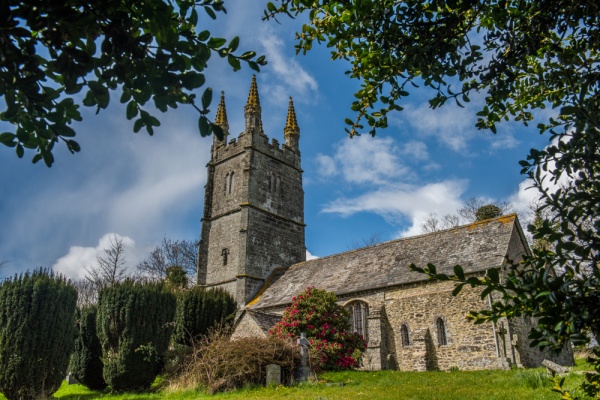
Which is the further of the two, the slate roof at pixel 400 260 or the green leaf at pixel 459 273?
the slate roof at pixel 400 260

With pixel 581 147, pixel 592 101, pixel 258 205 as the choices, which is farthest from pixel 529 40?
pixel 258 205

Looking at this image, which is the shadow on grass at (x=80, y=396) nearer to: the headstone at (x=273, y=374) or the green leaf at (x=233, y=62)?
the headstone at (x=273, y=374)

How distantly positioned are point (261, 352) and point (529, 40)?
1139 centimetres

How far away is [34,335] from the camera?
13875 millimetres

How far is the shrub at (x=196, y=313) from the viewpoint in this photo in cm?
2089

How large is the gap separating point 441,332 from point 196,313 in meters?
11.0

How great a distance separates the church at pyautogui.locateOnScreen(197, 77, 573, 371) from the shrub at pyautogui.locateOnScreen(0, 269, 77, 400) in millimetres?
6071

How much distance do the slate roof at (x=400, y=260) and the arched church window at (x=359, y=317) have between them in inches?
27.1

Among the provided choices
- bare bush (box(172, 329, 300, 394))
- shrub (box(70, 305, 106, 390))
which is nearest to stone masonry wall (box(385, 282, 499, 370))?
bare bush (box(172, 329, 300, 394))

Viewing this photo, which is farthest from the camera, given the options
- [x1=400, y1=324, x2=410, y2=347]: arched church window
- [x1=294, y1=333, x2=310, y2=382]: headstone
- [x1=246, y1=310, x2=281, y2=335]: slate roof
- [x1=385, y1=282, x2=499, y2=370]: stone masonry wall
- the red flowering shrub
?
[x1=400, y1=324, x2=410, y2=347]: arched church window

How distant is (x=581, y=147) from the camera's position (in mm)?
2752

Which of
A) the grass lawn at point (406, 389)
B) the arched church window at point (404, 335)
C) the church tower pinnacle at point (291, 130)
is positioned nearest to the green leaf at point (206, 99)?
the grass lawn at point (406, 389)

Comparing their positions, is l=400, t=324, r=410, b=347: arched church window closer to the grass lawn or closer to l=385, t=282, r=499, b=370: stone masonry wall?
l=385, t=282, r=499, b=370: stone masonry wall

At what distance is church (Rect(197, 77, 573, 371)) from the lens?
1725cm
